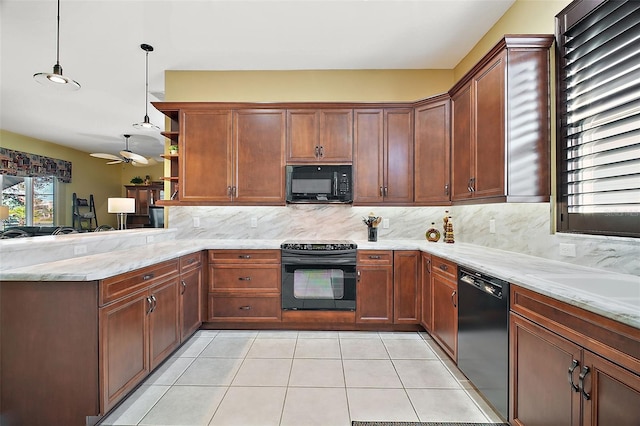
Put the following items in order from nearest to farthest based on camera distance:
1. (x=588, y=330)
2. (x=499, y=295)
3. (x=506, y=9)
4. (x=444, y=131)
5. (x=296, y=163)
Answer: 1. (x=588, y=330)
2. (x=499, y=295)
3. (x=506, y=9)
4. (x=444, y=131)
5. (x=296, y=163)

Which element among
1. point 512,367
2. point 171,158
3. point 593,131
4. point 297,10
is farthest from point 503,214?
point 171,158

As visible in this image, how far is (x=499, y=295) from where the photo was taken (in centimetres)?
171

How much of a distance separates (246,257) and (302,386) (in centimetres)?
141

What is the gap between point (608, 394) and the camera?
1.06m

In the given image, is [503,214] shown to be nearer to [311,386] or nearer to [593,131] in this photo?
[593,131]

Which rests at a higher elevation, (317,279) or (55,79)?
(55,79)

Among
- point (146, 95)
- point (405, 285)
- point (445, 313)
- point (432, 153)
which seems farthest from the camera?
point (146, 95)

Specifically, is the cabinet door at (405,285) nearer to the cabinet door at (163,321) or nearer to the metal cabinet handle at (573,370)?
the metal cabinet handle at (573,370)

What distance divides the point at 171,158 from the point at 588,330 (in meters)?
3.79

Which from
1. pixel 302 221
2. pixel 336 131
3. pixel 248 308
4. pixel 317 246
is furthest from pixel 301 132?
pixel 248 308

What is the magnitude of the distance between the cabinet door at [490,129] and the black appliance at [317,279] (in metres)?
1.33

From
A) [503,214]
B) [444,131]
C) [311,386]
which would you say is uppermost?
[444,131]

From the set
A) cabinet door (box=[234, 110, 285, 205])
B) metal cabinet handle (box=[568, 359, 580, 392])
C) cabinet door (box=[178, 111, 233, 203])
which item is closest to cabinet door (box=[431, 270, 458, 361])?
metal cabinet handle (box=[568, 359, 580, 392])

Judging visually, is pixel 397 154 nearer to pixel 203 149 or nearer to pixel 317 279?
pixel 317 279
